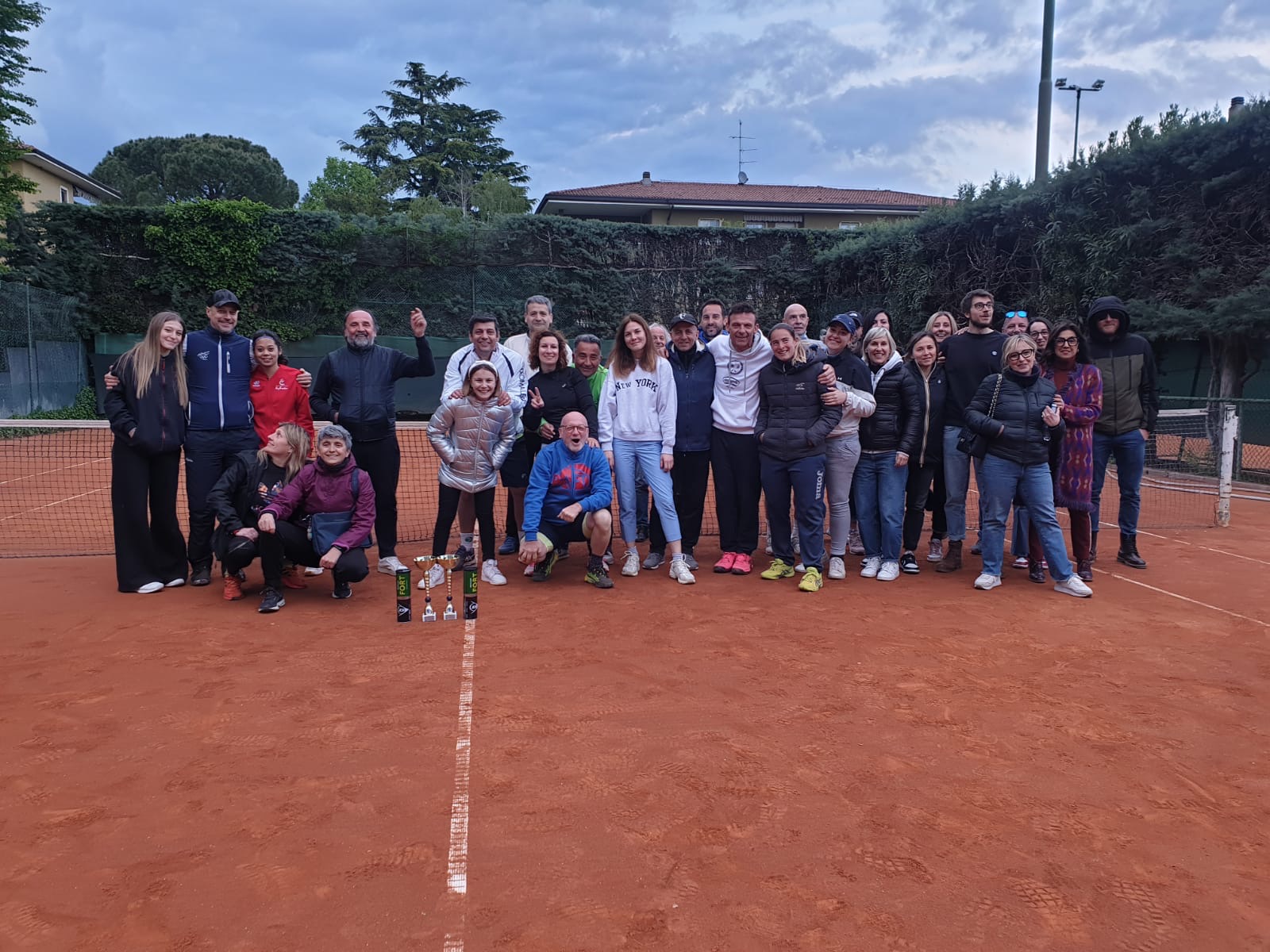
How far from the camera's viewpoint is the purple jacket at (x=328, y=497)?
19.1ft

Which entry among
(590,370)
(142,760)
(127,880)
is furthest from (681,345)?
(127,880)

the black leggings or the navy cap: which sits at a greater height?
the navy cap

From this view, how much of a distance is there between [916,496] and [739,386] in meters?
1.60

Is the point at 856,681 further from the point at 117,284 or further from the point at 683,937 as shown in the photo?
the point at 117,284

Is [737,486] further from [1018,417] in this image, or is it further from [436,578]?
[436,578]

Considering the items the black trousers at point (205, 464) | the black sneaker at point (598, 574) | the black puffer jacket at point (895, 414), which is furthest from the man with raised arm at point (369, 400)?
the black puffer jacket at point (895, 414)

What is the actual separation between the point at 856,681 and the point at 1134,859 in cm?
167

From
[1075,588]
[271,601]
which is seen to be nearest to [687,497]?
[1075,588]

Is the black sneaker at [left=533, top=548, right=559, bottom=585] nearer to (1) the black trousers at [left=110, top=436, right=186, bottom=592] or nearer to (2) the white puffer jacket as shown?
(2) the white puffer jacket

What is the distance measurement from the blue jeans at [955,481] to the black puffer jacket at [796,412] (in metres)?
0.94

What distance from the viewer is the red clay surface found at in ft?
8.53

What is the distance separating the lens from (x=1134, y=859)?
9.48 feet

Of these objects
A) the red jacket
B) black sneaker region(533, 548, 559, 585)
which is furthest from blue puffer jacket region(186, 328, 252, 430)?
black sneaker region(533, 548, 559, 585)

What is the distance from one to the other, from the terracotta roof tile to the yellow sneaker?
88.2ft
